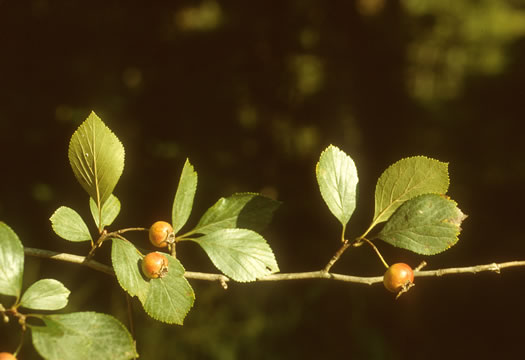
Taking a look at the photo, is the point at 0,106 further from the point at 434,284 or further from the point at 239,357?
the point at 434,284

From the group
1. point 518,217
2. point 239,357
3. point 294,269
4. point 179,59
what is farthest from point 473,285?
point 179,59

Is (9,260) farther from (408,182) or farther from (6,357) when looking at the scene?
(408,182)

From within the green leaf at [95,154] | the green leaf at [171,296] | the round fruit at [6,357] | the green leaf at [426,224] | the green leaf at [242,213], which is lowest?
the round fruit at [6,357]

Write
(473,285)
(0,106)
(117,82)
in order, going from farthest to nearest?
(473,285)
(117,82)
(0,106)

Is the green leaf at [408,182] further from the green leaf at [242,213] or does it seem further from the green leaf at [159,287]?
the green leaf at [159,287]

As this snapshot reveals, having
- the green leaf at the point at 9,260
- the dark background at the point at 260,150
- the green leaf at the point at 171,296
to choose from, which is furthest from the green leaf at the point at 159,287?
the dark background at the point at 260,150
